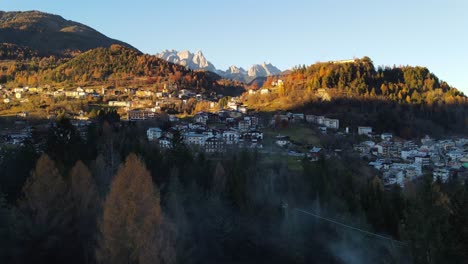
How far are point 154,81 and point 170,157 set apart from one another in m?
55.1

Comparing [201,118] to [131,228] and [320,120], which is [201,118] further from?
[131,228]

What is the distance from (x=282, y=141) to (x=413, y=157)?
12376mm

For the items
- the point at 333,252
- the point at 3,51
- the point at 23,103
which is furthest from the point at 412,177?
the point at 3,51

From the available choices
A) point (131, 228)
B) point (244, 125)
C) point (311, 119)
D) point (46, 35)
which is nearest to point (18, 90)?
point (244, 125)

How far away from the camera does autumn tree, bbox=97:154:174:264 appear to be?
8.30m

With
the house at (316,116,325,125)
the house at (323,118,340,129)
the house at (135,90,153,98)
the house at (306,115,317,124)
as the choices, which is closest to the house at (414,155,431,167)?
the house at (323,118,340,129)

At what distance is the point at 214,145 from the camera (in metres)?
31.1

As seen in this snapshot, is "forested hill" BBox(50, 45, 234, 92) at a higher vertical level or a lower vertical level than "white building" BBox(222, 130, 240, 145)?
higher

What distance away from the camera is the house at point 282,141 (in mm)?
33875

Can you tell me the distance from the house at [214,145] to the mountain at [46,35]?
247ft

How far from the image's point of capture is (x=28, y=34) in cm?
10919

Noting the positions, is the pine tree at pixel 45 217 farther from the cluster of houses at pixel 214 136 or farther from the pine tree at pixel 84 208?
the cluster of houses at pixel 214 136

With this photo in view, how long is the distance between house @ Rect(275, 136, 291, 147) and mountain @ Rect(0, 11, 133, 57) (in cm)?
7552

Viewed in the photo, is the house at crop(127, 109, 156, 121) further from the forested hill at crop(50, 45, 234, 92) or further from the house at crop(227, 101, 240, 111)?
the forested hill at crop(50, 45, 234, 92)
